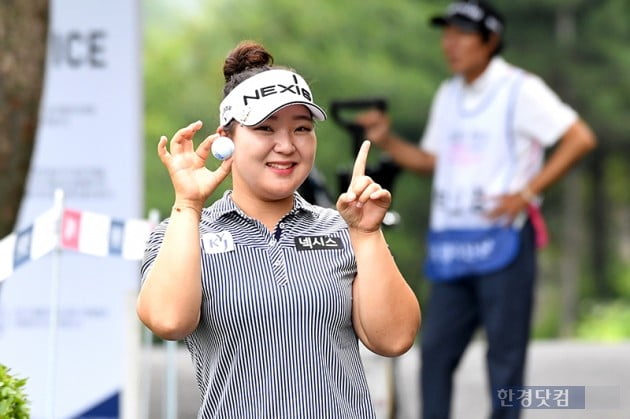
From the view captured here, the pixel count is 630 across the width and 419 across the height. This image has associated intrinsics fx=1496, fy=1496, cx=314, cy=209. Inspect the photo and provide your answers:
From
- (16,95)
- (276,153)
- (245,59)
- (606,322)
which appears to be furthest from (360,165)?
(606,322)

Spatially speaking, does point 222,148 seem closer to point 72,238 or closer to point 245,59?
point 245,59

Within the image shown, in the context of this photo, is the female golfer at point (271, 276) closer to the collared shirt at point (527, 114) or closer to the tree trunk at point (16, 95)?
the tree trunk at point (16, 95)

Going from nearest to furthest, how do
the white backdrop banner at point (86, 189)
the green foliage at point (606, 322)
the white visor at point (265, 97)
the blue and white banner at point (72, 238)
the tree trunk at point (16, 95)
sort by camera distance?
the white visor at point (265, 97)
the blue and white banner at point (72, 238)
the tree trunk at point (16, 95)
the white backdrop banner at point (86, 189)
the green foliage at point (606, 322)

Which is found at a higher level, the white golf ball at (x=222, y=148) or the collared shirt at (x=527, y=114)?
the collared shirt at (x=527, y=114)

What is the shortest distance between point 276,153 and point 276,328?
0.41 metres

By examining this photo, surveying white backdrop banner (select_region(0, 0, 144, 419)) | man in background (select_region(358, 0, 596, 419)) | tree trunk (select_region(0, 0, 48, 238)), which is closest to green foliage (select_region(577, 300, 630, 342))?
man in background (select_region(358, 0, 596, 419))

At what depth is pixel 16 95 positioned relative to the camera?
5934 millimetres

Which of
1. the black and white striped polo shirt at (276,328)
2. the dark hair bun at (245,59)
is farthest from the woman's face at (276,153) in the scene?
the dark hair bun at (245,59)

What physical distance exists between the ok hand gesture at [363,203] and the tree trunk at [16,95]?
2854 millimetres

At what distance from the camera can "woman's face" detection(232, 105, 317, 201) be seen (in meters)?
3.41

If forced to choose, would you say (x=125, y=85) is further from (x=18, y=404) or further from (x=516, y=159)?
(x=18, y=404)

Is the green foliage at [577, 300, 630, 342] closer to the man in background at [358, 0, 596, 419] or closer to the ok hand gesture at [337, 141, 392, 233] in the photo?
the man in background at [358, 0, 596, 419]

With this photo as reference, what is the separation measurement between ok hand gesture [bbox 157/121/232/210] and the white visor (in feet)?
0.40

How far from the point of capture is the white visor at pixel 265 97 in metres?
3.39
